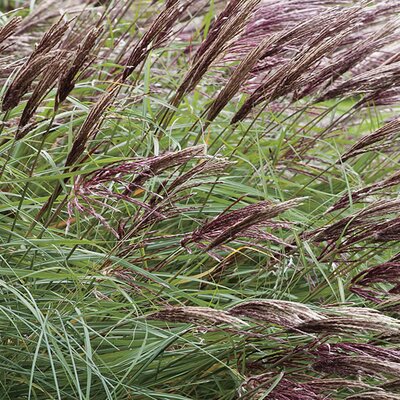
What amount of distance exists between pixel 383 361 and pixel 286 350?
314 millimetres

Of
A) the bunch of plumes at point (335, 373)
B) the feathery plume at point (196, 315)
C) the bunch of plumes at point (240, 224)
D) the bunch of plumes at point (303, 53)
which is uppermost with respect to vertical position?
the bunch of plumes at point (303, 53)

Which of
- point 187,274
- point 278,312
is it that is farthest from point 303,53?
point 278,312

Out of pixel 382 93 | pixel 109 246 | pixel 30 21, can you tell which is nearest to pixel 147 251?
pixel 109 246

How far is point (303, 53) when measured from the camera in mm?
2018

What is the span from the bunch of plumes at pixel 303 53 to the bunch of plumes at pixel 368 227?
36 centimetres

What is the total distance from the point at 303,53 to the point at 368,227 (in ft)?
1.43

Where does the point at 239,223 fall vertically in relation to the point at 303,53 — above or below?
below

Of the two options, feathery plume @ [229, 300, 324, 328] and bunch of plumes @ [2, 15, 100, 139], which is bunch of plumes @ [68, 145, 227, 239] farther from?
feathery plume @ [229, 300, 324, 328]

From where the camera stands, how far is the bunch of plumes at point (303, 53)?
6.50 feet

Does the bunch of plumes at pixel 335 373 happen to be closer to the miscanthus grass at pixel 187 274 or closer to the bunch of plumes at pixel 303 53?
the miscanthus grass at pixel 187 274

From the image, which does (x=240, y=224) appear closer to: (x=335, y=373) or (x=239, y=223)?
(x=239, y=223)

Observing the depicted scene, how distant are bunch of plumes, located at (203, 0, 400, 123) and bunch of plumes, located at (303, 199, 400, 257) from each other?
36cm

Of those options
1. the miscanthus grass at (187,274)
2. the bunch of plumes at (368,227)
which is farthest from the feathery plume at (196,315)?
the bunch of plumes at (368,227)

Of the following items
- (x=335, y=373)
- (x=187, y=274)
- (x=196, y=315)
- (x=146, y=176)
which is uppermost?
(x=146, y=176)
